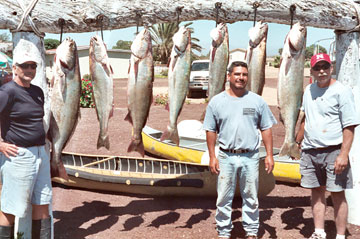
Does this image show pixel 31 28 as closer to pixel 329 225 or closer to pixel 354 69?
pixel 354 69

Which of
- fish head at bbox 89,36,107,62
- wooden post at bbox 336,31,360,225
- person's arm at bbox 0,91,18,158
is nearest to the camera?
person's arm at bbox 0,91,18,158

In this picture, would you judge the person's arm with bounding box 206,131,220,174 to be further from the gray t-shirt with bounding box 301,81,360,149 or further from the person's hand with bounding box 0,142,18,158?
the person's hand with bounding box 0,142,18,158

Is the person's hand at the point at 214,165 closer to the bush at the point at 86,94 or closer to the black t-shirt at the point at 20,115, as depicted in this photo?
the black t-shirt at the point at 20,115

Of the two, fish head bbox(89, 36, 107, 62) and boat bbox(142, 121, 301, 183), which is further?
boat bbox(142, 121, 301, 183)

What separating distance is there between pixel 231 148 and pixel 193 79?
20.5 m

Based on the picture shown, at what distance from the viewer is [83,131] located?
49.1 ft

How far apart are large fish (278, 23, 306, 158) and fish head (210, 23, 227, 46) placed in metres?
0.72

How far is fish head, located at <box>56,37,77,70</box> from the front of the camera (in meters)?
3.84

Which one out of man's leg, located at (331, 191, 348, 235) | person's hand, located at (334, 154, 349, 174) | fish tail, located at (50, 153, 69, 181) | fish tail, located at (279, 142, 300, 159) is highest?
fish tail, located at (279, 142, 300, 159)

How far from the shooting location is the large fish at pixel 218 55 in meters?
4.12

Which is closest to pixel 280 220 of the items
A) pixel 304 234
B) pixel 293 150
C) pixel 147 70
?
pixel 304 234

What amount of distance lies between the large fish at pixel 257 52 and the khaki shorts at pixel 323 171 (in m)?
1.08

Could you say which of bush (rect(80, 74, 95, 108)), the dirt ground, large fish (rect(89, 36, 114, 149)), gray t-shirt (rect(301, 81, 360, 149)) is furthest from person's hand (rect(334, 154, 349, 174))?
bush (rect(80, 74, 95, 108))

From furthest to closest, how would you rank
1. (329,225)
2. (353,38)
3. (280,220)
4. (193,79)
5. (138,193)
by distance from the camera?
(193,79), (138,193), (280,220), (329,225), (353,38)
